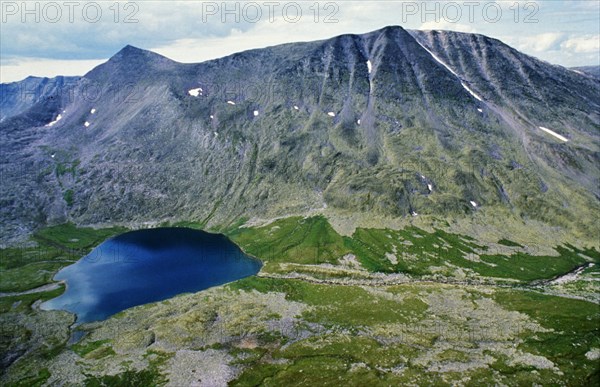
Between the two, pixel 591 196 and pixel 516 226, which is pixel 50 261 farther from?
pixel 591 196

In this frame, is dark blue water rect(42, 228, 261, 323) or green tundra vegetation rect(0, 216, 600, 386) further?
dark blue water rect(42, 228, 261, 323)

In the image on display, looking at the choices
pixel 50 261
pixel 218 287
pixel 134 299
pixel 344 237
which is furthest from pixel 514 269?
pixel 50 261

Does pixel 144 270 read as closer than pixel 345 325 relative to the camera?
No

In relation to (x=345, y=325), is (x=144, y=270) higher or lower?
higher

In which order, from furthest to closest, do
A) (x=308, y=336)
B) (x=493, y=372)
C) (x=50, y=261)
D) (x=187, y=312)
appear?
(x=50, y=261) < (x=187, y=312) < (x=308, y=336) < (x=493, y=372)
